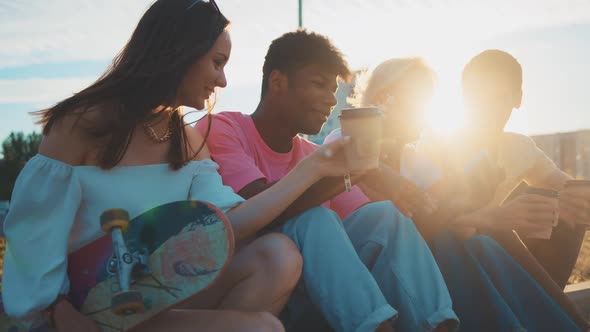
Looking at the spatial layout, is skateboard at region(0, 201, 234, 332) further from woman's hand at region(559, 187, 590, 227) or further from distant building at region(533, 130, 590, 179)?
distant building at region(533, 130, 590, 179)

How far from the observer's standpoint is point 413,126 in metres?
3.30

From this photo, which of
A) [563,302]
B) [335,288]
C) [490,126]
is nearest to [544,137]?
[490,126]

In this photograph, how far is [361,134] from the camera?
2.03 meters

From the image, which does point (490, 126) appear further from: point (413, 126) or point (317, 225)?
point (317, 225)

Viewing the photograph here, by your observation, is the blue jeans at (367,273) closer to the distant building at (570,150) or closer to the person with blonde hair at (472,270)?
the person with blonde hair at (472,270)

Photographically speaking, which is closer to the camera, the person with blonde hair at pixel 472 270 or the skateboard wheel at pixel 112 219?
the skateboard wheel at pixel 112 219

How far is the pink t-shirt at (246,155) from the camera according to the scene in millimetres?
2664

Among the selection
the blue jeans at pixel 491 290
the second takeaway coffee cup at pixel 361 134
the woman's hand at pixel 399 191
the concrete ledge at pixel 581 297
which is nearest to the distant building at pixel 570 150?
the concrete ledge at pixel 581 297

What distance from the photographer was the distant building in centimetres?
1531

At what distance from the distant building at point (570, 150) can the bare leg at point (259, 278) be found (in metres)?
14.6

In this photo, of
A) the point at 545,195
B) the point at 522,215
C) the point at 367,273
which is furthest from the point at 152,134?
the point at 545,195

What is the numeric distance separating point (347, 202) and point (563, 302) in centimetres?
119

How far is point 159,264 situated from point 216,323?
26 cm

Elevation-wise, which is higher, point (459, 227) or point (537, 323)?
point (459, 227)
